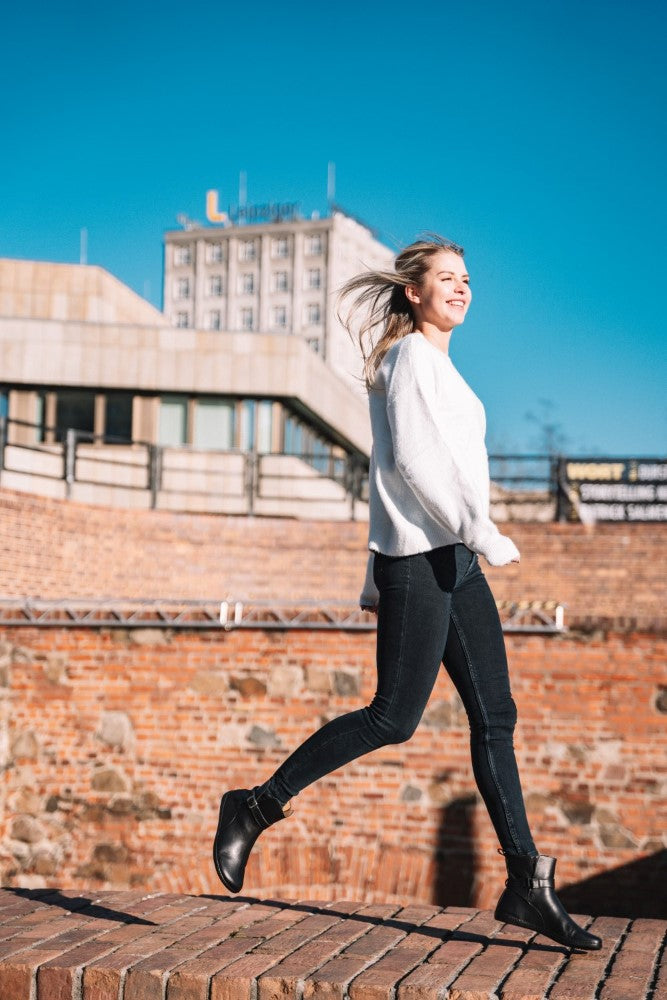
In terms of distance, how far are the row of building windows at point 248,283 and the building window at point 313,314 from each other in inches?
65.5

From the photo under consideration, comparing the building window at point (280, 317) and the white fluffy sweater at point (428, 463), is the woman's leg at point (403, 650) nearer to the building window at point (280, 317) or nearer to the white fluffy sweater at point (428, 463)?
the white fluffy sweater at point (428, 463)

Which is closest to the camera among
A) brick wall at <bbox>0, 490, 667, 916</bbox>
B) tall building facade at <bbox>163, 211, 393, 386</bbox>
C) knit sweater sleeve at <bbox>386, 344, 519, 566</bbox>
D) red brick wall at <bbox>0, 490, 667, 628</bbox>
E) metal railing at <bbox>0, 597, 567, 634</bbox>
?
knit sweater sleeve at <bbox>386, 344, 519, 566</bbox>

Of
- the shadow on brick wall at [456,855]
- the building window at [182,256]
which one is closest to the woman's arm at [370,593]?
the shadow on brick wall at [456,855]

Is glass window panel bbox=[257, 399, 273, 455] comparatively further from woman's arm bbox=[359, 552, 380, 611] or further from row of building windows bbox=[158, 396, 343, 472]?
woman's arm bbox=[359, 552, 380, 611]

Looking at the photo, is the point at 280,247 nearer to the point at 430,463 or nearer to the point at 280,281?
the point at 280,281

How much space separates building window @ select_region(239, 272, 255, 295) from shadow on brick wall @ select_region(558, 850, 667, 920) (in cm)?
10369

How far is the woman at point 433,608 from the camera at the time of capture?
3.43 meters

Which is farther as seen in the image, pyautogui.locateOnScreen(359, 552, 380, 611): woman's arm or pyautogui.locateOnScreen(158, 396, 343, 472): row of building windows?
pyautogui.locateOnScreen(158, 396, 343, 472): row of building windows

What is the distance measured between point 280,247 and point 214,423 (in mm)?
83094

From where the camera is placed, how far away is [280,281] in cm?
10675

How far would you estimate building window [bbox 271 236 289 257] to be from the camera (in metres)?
106

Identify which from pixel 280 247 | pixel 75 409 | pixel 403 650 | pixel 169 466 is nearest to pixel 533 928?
pixel 403 650

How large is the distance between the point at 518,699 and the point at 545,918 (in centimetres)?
460

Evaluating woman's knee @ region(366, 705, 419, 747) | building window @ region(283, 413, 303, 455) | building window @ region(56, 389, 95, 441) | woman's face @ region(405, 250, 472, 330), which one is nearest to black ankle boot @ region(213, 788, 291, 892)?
woman's knee @ region(366, 705, 419, 747)
